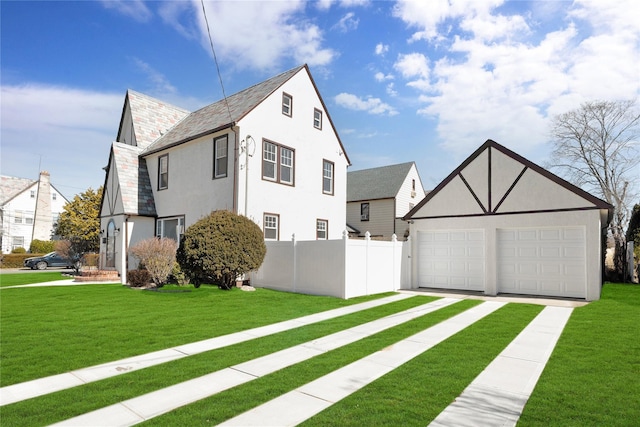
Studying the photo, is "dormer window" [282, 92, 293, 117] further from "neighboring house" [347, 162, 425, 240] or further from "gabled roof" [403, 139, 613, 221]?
"neighboring house" [347, 162, 425, 240]

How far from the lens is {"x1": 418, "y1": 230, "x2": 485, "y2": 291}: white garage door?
14266mm

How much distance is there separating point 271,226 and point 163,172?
721 centimetres

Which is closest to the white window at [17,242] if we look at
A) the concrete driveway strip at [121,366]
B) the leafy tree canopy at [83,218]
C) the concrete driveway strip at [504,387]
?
the leafy tree canopy at [83,218]

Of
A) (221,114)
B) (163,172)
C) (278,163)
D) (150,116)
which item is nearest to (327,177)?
(278,163)

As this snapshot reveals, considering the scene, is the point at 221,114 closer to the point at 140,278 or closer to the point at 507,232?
the point at 140,278

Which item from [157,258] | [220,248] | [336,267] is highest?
[220,248]

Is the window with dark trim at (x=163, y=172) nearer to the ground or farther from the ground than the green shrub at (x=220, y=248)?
farther from the ground

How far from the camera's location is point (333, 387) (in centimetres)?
448

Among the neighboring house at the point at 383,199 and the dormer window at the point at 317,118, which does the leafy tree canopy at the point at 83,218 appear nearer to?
the dormer window at the point at 317,118

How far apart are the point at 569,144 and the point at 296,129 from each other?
20.4 meters

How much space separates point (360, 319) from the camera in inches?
347

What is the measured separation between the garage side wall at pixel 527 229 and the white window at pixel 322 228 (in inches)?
212

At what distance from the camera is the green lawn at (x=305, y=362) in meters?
3.82

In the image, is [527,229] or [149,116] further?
[149,116]
